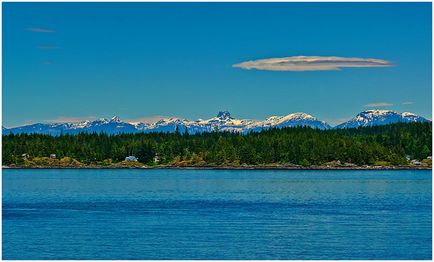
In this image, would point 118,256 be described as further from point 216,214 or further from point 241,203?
point 241,203

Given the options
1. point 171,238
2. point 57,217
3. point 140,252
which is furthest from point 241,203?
point 140,252

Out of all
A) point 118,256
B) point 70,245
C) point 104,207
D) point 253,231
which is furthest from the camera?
point 104,207

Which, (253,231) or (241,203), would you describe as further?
(241,203)

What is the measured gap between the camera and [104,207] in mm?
83938

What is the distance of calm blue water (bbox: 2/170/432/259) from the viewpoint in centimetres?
5078

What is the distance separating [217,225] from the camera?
212ft

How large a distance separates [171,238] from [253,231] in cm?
695

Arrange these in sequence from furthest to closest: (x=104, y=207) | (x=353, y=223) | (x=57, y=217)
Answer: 1. (x=104, y=207)
2. (x=57, y=217)
3. (x=353, y=223)

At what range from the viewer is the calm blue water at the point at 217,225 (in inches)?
1999

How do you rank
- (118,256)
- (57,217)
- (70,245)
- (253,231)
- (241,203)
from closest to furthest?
(118,256), (70,245), (253,231), (57,217), (241,203)

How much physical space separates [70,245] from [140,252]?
567 cm

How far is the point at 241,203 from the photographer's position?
294ft

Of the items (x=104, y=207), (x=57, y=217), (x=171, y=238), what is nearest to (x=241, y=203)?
(x=104, y=207)

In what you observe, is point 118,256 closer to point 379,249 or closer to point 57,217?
point 379,249
